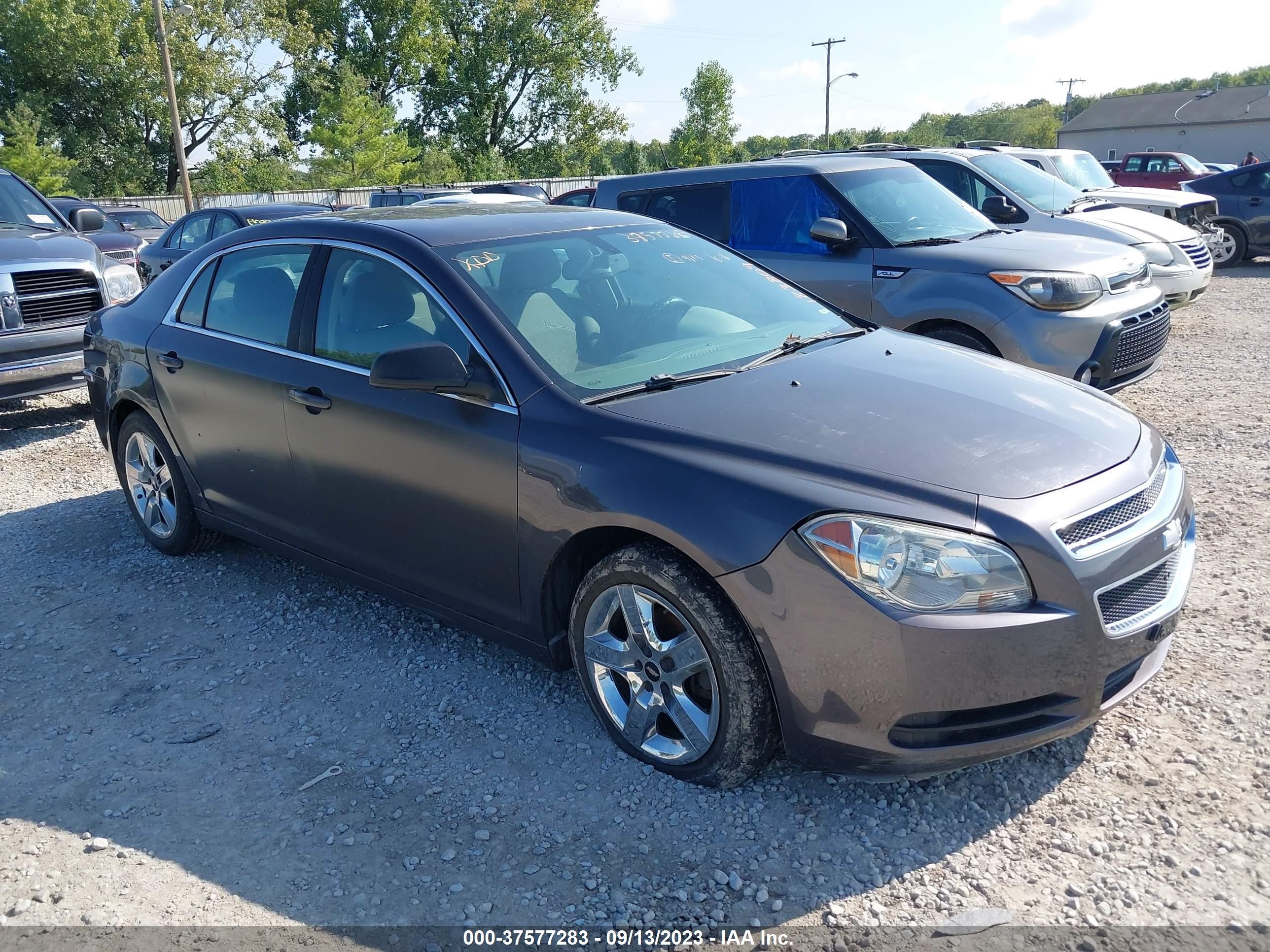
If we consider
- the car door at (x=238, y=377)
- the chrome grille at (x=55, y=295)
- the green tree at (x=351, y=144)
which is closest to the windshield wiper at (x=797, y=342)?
the car door at (x=238, y=377)

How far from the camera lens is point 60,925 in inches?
105

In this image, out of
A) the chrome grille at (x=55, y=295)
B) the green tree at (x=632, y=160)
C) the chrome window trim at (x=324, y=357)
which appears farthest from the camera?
the green tree at (x=632, y=160)

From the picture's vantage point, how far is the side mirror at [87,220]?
8570 mm

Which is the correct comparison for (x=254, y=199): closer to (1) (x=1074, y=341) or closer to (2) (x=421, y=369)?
(1) (x=1074, y=341)

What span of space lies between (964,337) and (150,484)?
194 inches

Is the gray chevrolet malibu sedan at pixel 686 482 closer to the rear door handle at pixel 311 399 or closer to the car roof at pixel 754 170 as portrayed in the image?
the rear door handle at pixel 311 399

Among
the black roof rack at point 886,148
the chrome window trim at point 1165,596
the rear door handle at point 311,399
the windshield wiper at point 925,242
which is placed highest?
the black roof rack at point 886,148

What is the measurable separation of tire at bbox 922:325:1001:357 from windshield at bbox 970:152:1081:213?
4.46 meters

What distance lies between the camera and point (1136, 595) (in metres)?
2.81

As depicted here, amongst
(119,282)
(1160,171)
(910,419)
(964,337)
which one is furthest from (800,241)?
(1160,171)

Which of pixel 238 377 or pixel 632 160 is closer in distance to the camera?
pixel 238 377

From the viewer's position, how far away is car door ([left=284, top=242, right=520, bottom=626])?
134 inches

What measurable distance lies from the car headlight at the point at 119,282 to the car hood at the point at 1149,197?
1107cm

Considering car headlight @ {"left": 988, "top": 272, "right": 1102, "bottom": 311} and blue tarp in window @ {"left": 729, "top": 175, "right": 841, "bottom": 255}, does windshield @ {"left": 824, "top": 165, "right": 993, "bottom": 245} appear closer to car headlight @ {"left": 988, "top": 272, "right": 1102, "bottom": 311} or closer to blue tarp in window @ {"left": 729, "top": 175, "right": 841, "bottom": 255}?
blue tarp in window @ {"left": 729, "top": 175, "right": 841, "bottom": 255}
